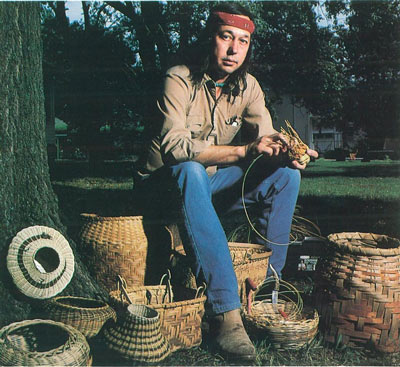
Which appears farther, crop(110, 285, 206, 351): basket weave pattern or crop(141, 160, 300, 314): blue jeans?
crop(141, 160, 300, 314): blue jeans

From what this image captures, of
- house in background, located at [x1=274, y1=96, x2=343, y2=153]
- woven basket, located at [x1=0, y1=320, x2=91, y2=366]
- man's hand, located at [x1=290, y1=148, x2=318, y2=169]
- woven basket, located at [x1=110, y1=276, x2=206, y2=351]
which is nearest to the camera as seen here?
woven basket, located at [x1=0, y1=320, x2=91, y2=366]

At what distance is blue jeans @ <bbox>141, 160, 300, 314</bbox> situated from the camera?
8.29 feet

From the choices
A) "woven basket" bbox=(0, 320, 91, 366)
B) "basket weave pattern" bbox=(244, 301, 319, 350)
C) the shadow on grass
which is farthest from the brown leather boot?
the shadow on grass

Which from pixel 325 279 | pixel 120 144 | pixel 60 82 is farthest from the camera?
pixel 120 144

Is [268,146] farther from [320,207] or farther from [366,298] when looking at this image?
[320,207]

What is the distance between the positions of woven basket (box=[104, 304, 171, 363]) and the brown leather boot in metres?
0.29

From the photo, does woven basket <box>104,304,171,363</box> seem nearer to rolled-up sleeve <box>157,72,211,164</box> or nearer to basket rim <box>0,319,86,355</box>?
basket rim <box>0,319,86,355</box>

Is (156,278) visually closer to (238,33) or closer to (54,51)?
(238,33)

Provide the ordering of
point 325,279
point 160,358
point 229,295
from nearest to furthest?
1. point 160,358
2. point 229,295
3. point 325,279

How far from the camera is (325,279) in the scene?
2.66 m

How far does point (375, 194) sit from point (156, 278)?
6.19 m

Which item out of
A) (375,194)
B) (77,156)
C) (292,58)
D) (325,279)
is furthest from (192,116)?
(77,156)

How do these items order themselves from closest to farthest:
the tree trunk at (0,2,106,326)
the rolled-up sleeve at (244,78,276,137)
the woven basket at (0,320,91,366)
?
the woven basket at (0,320,91,366) < the tree trunk at (0,2,106,326) < the rolled-up sleeve at (244,78,276,137)

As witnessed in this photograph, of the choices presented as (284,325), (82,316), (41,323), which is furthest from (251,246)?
(41,323)
